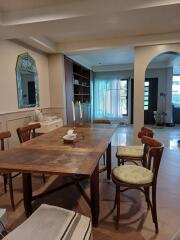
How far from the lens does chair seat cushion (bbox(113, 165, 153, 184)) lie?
1747mm

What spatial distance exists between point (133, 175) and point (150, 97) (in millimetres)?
7203

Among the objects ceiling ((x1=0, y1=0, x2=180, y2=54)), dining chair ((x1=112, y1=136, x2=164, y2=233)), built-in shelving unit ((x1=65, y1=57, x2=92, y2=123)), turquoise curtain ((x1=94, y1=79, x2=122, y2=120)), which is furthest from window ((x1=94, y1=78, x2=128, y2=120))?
dining chair ((x1=112, y1=136, x2=164, y2=233))

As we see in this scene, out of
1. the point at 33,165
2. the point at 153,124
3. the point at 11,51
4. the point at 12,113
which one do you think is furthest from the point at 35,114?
the point at 153,124

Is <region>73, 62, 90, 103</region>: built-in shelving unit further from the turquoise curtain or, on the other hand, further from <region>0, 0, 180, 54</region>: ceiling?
<region>0, 0, 180, 54</region>: ceiling

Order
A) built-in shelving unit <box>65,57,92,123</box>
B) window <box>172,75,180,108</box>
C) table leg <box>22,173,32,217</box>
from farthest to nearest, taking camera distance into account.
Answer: window <box>172,75,180,108</box> < built-in shelving unit <box>65,57,92,123</box> < table leg <box>22,173,32,217</box>

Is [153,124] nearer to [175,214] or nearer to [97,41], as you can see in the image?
[97,41]

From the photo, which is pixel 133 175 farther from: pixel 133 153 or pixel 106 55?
pixel 106 55

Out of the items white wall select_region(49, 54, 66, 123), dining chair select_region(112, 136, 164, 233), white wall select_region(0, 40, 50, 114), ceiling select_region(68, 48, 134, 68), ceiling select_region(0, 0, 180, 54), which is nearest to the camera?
dining chair select_region(112, 136, 164, 233)

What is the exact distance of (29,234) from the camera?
1.11 m

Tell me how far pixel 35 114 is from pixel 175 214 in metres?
3.16

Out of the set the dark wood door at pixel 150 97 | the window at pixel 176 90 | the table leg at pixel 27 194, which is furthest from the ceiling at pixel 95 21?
the window at pixel 176 90

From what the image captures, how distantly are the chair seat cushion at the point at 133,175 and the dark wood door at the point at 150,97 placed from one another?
6909 mm

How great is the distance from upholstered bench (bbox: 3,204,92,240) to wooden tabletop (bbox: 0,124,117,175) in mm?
284

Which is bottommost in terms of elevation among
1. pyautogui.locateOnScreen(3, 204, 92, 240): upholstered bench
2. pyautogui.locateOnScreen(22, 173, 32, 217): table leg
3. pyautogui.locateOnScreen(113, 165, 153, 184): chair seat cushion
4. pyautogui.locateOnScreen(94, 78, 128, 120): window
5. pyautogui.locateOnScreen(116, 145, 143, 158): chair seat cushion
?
pyautogui.locateOnScreen(22, 173, 32, 217): table leg
